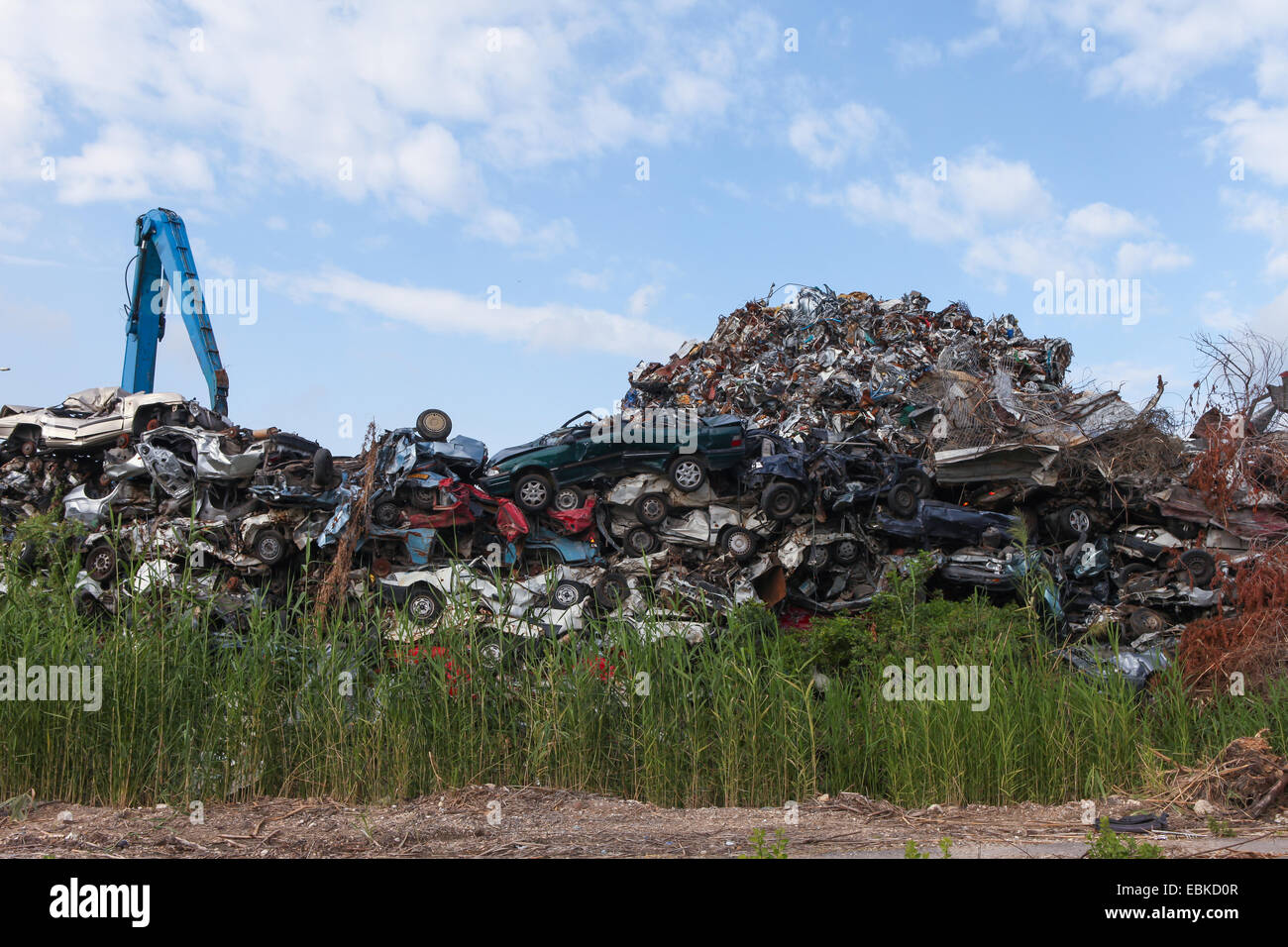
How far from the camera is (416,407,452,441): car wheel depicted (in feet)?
42.5

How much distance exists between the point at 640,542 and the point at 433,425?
3214 millimetres

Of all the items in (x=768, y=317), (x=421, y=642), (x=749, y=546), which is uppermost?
(x=768, y=317)

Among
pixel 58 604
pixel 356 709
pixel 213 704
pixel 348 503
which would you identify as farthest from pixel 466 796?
pixel 348 503

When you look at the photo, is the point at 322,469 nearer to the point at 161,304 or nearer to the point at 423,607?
the point at 423,607

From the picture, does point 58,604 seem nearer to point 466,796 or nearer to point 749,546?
point 466,796

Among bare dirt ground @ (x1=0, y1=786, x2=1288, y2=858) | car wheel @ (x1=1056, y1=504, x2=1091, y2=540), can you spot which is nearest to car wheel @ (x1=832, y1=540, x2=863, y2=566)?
car wheel @ (x1=1056, y1=504, x2=1091, y2=540)

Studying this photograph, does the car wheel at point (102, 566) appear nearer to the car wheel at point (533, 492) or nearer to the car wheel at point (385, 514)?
the car wheel at point (385, 514)

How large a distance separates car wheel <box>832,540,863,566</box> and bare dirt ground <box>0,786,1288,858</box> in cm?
561

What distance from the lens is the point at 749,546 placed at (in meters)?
12.2

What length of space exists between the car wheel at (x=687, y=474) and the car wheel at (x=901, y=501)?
7.97 ft

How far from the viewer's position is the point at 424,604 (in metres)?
11.3

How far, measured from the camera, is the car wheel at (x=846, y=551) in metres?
12.3

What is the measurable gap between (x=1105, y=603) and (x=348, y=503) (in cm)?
967

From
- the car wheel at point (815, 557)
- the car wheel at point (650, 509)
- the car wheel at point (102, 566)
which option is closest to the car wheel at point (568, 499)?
the car wheel at point (650, 509)
